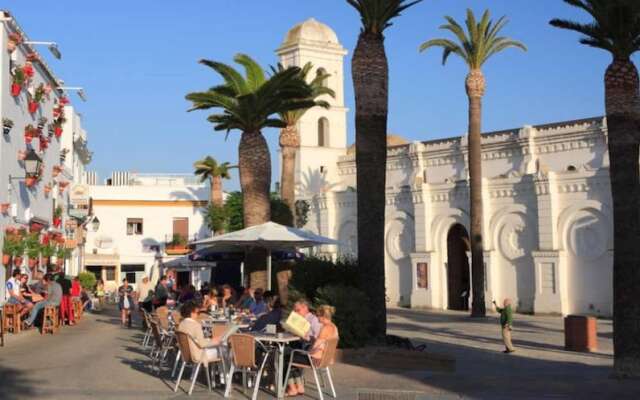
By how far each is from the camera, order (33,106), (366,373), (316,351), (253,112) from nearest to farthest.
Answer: (316,351) < (366,373) < (253,112) < (33,106)

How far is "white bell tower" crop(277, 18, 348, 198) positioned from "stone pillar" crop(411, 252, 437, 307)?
15.2 m

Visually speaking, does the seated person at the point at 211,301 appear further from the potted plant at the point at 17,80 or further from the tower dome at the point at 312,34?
the tower dome at the point at 312,34

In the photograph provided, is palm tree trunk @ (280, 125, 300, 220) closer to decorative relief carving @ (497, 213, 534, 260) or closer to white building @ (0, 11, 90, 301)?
white building @ (0, 11, 90, 301)

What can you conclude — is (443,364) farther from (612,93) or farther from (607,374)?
(612,93)

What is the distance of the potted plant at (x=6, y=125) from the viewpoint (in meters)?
29.4

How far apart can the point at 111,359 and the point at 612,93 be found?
1059cm

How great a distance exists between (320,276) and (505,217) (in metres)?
28.4

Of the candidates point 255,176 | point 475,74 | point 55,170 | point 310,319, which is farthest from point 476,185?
point 310,319

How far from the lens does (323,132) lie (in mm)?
66875

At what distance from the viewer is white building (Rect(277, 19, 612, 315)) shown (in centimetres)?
4306

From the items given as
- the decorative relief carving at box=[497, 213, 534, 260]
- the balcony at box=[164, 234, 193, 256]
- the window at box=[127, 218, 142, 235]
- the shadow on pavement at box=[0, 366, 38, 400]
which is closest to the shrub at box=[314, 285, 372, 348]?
the shadow on pavement at box=[0, 366, 38, 400]

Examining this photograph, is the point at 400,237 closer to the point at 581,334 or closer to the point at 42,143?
the point at 42,143

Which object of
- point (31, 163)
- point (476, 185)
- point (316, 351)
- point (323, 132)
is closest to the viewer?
point (316, 351)

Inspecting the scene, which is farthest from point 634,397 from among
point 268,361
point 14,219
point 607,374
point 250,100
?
point 14,219
